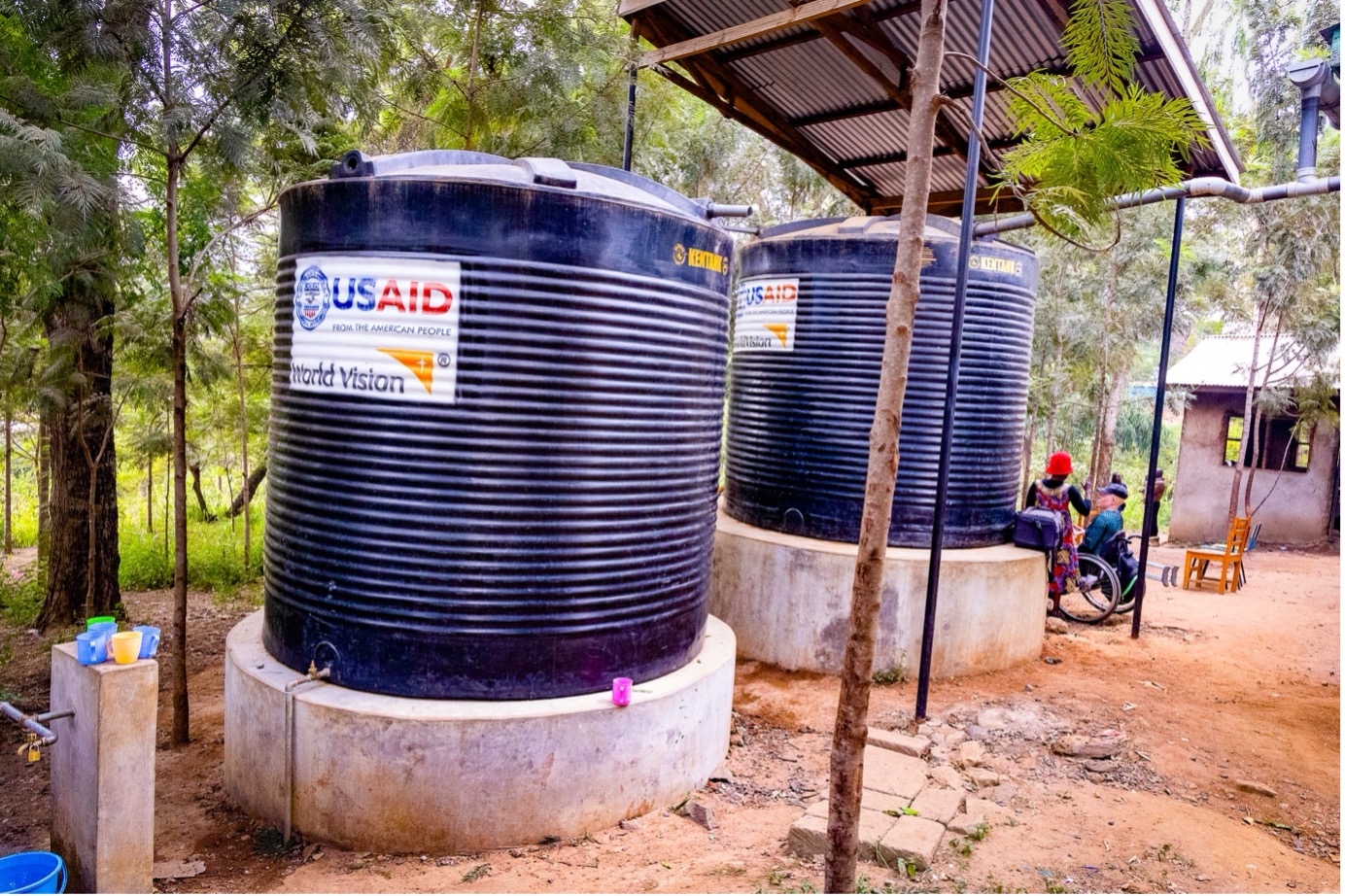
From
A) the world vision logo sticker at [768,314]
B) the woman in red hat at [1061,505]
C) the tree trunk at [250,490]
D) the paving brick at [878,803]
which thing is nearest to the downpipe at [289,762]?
the paving brick at [878,803]

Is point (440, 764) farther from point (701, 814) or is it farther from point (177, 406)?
point (177, 406)

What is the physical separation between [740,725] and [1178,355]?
2432cm

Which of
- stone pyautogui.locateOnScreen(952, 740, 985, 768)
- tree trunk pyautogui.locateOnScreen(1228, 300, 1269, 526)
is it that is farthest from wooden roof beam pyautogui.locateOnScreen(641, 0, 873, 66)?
tree trunk pyautogui.locateOnScreen(1228, 300, 1269, 526)

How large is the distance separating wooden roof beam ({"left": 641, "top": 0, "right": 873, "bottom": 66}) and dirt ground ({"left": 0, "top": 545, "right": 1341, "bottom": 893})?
16.2 feet

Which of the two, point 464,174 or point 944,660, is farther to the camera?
point 944,660

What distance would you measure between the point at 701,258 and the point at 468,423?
1527 millimetres

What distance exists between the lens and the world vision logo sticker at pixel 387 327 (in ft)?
13.2

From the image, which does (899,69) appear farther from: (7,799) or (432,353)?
(7,799)

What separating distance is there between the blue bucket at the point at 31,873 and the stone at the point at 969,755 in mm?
4339

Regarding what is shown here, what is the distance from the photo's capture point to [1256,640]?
8672 mm

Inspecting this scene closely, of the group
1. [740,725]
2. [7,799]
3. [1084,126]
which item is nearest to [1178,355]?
[740,725]

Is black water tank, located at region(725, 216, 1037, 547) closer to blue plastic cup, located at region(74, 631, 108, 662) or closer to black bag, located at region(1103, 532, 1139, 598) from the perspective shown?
black bag, located at region(1103, 532, 1139, 598)

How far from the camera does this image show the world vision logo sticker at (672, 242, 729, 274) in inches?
179

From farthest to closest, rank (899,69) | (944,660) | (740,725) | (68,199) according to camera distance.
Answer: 1. (899,69)
2. (944,660)
3. (740,725)
4. (68,199)
